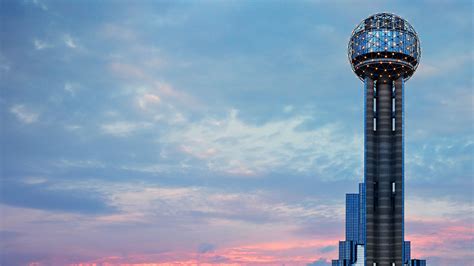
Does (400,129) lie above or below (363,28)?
below

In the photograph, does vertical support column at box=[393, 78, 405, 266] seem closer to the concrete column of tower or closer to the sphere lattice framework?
the concrete column of tower

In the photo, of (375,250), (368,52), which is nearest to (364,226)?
(375,250)

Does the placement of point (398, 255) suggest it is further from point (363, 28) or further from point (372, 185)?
point (363, 28)

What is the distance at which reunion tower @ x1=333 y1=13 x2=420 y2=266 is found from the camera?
15712 centimetres

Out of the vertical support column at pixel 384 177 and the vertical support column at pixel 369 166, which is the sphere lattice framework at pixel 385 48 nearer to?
the vertical support column at pixel 384 177

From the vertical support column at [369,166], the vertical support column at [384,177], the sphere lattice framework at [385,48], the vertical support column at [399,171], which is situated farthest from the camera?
the sphere lattice framework at [385,48]

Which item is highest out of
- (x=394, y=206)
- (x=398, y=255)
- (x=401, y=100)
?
(x=401, y=100)

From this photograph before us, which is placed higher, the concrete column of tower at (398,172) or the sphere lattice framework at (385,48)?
the sphere lattice framework at (385,48)

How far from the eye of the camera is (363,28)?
556 ft

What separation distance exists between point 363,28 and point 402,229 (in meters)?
51.5

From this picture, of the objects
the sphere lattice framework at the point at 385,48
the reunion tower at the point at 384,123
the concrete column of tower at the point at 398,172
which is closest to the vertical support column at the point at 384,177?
the reunion tower at the point at 384,123

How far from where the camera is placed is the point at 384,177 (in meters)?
160

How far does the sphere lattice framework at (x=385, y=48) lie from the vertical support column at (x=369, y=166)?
4.07m

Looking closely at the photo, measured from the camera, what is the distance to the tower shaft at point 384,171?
15675 centimetres
